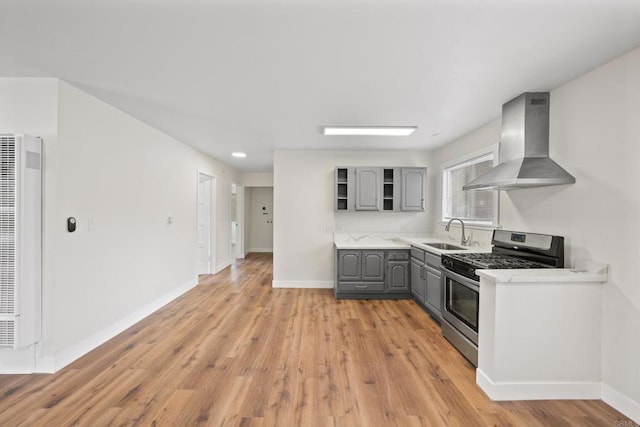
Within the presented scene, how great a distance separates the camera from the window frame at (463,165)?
3229 millimetres

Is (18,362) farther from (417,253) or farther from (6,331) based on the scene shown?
(417,253)

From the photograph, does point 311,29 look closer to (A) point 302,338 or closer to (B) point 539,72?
(B) point 539,72

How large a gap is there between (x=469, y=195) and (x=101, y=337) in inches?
184

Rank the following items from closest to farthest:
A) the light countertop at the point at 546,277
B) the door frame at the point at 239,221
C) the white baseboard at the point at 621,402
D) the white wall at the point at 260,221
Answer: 1. the white baseboard at the point at 621,402
2. the light countertop at the point at 546,277
3. the door frame at the point at 239,221
4. the white wall at the point at 260,221

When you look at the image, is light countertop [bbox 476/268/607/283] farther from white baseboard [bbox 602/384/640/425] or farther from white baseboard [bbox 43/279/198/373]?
white baseboard [bbox 43/279/198/373]

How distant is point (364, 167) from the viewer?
15.3 feet

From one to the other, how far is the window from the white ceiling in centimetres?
78

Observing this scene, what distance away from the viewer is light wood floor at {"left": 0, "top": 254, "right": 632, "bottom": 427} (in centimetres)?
186

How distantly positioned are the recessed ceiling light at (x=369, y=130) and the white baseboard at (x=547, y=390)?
2.74 meters

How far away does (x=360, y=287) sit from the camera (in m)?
4.31

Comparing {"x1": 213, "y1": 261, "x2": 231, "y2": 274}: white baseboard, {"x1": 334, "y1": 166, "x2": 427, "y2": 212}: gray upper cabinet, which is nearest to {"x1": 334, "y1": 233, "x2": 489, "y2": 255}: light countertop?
{"x1": 334, "y1": 166, "x2": 427, "y2": 212}: gray upper cabinet

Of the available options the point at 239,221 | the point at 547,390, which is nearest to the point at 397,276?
the point at 547,390

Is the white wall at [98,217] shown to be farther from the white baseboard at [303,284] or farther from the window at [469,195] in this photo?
the window at [469,195]

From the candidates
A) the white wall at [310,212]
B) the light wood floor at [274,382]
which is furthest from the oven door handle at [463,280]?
the white wall at [310,212]
